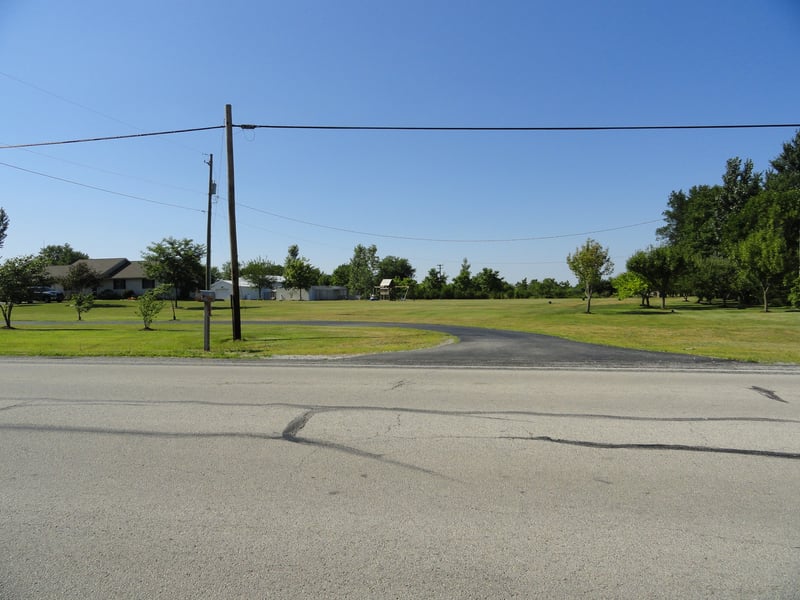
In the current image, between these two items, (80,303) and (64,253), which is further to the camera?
(64,253)

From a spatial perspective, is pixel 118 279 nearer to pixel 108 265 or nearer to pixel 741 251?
pixel 108 265

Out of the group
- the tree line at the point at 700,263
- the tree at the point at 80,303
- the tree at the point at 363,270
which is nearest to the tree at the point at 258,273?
the tree line at the point at 700,263

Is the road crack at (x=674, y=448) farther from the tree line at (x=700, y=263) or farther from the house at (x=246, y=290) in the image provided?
the house at (x=246, y=290)

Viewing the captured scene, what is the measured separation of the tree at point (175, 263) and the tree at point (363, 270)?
206ft

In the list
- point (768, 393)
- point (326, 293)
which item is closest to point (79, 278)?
point (326, 293)

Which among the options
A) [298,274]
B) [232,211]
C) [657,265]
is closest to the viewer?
[232,211]

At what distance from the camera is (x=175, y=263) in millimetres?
51500

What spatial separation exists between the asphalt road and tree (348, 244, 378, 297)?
10773cm

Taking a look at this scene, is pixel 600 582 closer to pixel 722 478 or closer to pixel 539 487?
pixel 539 487

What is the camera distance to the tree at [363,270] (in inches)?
4547

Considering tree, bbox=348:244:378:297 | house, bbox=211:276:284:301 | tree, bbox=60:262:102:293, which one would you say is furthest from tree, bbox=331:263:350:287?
tree, bbox=60:262:102:293

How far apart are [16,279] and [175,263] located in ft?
80.0

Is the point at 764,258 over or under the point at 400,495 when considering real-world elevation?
over

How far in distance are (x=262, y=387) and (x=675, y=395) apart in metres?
6.94
